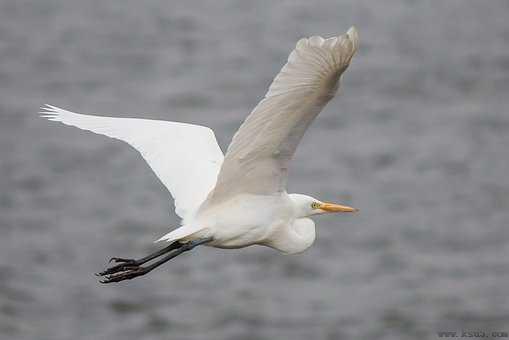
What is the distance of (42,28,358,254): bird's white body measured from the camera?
7.30 m

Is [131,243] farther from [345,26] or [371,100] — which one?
[345,26]

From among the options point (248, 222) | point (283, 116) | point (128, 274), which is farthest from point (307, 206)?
point (283, 116)

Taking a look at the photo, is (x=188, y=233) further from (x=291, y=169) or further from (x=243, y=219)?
(x=291, y=169)

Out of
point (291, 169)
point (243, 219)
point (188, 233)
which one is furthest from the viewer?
point (291, 169)

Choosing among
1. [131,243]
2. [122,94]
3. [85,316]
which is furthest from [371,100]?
[85,316]

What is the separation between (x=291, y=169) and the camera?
18109 millimetres

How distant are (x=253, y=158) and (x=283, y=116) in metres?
0.65

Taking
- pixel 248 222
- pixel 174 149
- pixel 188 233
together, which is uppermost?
pixel 174 149

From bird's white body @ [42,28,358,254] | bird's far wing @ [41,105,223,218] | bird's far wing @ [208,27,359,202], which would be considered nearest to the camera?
bird's far wing @ [208,27,359,202]

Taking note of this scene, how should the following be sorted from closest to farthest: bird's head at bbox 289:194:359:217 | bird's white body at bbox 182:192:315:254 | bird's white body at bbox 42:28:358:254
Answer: bird's white body at bbox 42:28:358:254 → bird's white body at bbox 182:192:315:254 → bird's head at bbox 289:194:359:217

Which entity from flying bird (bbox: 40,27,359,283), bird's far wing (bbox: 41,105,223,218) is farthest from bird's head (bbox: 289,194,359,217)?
bird's far wing (bbox: 41,105,223,218)

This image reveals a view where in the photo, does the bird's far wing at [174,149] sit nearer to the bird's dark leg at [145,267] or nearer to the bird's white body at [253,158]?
the bird's white body at [253,158]

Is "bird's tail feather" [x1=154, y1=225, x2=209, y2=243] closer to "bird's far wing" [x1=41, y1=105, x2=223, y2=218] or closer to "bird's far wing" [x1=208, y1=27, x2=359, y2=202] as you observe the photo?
"bird's far wing" [x1=208, y1=27, x2=359, y2=202]

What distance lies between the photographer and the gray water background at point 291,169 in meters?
16.2
